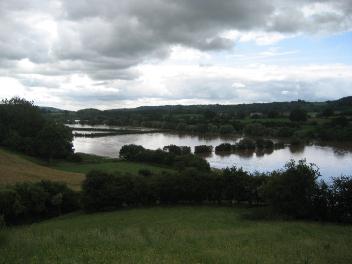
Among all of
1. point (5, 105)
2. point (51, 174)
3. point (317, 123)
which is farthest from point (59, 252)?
point (317, 123)

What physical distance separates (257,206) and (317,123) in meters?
118

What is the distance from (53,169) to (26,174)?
A: 10.6 m

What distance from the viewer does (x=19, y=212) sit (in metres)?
38.2

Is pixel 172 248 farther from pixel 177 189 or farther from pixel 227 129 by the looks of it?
pixel 227 129

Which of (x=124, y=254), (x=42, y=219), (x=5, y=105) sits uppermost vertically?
(x=5, y=105)

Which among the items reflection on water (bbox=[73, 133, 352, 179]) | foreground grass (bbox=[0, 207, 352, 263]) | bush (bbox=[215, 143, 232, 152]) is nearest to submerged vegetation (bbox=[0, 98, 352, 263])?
foreground grass (bbox=[0, 207, 352, 263])

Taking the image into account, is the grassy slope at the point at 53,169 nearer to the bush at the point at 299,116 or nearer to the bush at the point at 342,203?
the bush at the point at 342,203

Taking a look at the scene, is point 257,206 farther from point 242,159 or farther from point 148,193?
point 242,159

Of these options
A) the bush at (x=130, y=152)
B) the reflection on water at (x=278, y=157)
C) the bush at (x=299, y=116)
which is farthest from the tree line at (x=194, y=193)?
the bush at (x=299, y=116)

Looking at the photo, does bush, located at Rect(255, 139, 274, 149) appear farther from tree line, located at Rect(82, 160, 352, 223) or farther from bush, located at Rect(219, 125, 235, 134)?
tree line, located at Rect(82, 160, 352, 223)

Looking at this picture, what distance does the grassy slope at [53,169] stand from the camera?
5634 cm

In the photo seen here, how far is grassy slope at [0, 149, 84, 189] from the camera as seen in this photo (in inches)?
2179

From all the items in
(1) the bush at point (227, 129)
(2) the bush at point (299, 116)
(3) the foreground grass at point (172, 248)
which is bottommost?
(3) the foreground grass at point (172, 248)

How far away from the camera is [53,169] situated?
228 feet
